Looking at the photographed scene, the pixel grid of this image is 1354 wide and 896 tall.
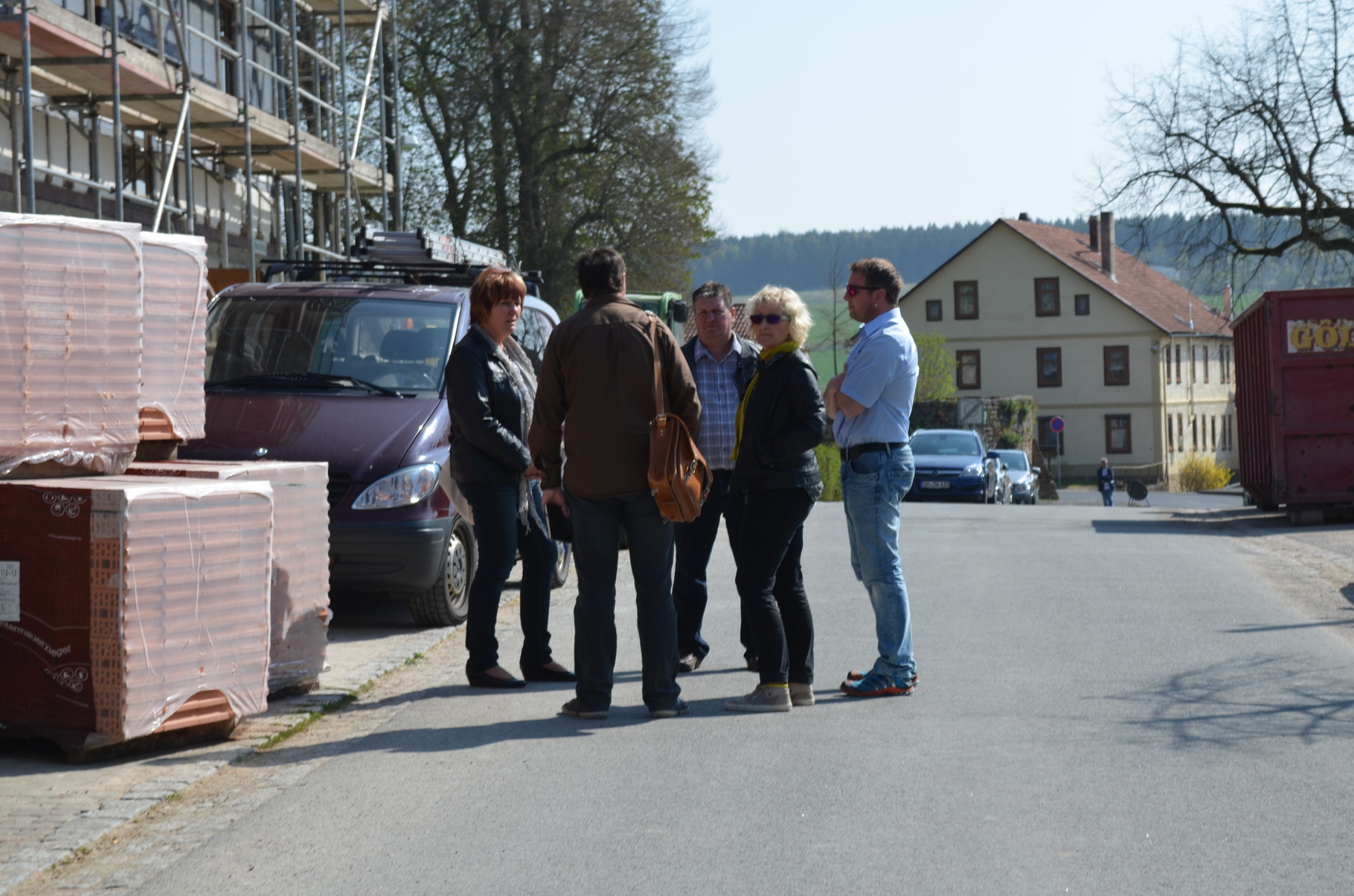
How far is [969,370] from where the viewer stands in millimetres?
75375

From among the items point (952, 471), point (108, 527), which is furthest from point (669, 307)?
point (108, 527)

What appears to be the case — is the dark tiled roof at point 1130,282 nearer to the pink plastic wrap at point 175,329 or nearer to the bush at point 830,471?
the bush at point 830,471

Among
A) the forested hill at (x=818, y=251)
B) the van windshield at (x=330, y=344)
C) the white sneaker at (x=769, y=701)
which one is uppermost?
the forested hill at (x=818, y=251)

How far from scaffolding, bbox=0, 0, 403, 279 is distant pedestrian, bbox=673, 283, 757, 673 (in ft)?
25.0

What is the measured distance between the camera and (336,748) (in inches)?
245

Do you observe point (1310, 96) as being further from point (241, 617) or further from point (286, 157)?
point (241, 617)

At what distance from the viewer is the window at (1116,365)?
236 feet

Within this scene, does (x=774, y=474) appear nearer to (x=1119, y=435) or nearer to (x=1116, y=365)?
(x=1119, y=435)

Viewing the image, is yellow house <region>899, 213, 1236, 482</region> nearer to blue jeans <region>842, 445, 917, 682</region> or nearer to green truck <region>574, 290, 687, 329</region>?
green truck <region>574, 290, 687, 329</region>

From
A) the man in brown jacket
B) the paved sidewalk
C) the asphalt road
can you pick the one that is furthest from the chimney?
the man in brown jacket

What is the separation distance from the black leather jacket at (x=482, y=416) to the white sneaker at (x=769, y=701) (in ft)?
5.12

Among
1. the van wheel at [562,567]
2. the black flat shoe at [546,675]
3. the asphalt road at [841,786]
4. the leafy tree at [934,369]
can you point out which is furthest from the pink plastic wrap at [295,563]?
the leafy tree at [934,369]

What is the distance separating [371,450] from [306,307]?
1.86 m

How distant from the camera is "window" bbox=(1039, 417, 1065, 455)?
234 feet
